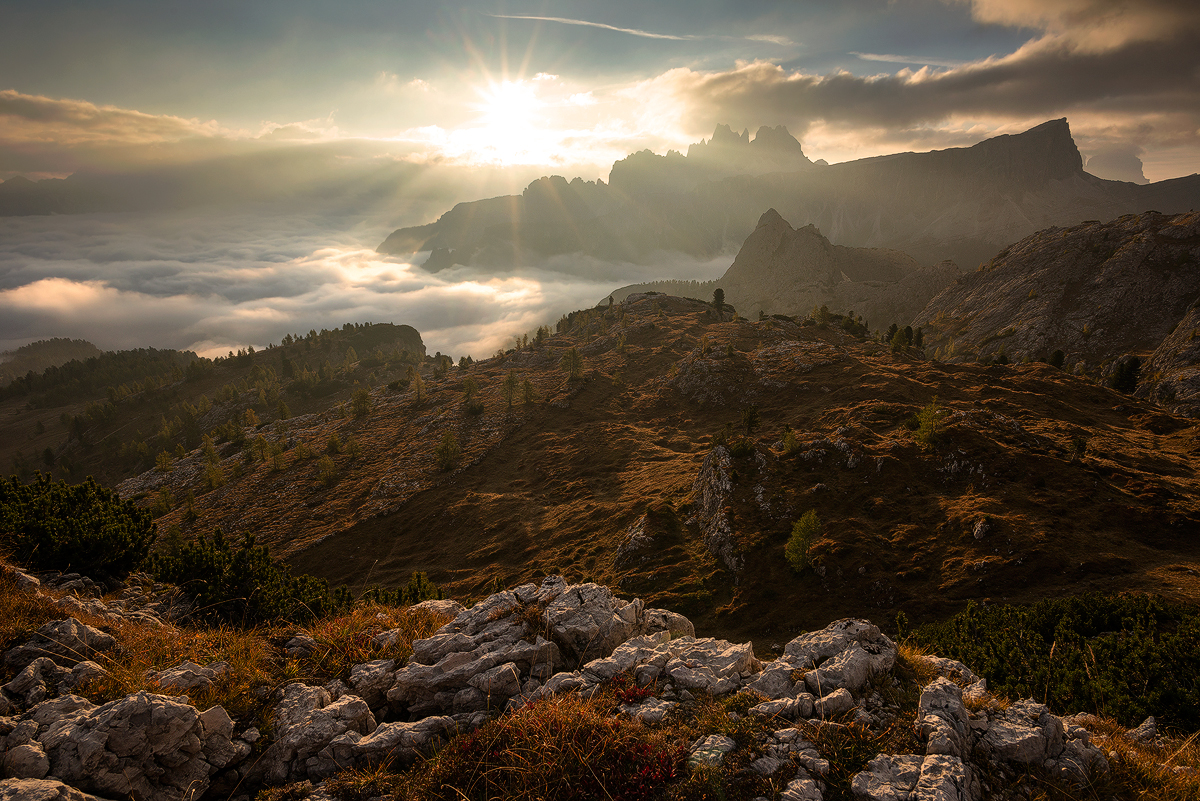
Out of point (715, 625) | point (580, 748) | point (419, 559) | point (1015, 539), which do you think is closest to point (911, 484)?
point (1015, 539)

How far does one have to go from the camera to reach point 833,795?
785cm

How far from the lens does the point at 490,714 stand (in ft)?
34.6

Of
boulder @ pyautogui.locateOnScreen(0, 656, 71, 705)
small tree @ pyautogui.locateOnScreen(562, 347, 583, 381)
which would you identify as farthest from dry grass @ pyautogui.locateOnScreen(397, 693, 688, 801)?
small tree @ pyautogui.locateOnScreen(562, 347, 583, 381)

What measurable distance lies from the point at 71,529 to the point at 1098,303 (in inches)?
8389

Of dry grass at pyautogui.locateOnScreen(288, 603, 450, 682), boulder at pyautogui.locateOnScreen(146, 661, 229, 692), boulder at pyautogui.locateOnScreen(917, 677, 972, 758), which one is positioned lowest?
dry grass at pyautogui.locateOnScreen(288, 603, 450, 682)

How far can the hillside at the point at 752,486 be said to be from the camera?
3759 cm

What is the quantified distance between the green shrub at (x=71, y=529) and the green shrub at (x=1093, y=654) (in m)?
29.2

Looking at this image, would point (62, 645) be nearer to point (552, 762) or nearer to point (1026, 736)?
point (552, 762)

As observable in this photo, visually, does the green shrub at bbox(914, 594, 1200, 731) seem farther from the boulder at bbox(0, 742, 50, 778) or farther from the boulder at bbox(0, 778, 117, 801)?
the boulder at bbox(0, 742, 50, 778)

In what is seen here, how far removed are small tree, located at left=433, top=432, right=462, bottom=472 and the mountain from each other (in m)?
143

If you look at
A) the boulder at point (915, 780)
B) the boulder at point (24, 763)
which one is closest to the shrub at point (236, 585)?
the boulder at point (24, 763)

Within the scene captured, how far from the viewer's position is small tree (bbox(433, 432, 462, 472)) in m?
95.5

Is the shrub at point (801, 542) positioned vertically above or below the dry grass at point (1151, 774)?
below

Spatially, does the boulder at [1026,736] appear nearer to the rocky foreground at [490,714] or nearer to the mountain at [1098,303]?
the rocky foreground at [490,714]
